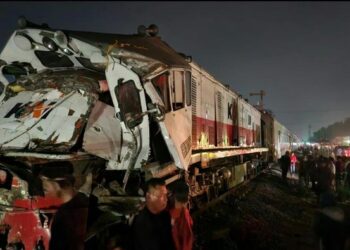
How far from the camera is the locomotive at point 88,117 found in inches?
229

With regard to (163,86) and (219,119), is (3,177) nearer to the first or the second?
(163,86)

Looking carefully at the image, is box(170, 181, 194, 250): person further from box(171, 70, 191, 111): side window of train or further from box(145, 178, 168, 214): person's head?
box(171, 70, 191, 111): side window of train

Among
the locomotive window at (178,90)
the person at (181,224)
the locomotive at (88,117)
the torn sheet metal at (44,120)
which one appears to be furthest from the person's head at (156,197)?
the locomotive window at (178,90)

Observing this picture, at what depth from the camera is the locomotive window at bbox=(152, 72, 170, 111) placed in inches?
270

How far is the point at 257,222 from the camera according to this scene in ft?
35.4

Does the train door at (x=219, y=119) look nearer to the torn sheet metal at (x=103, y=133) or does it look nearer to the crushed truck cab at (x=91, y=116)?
the crushed truck cab at (x=91, y=116)

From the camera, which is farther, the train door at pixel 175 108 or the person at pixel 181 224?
the train door at pixel 175 108

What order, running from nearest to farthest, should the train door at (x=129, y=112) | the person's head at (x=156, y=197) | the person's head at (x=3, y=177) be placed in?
the person's head at (x=156, y=197), the person's head at (x=3, y=177), the train door at (x=129, y=112)

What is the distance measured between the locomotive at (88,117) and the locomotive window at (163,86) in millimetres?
16

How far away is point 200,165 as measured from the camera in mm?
10641

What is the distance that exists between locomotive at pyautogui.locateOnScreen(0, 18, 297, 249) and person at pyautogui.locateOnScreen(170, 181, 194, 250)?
1480 millimetres

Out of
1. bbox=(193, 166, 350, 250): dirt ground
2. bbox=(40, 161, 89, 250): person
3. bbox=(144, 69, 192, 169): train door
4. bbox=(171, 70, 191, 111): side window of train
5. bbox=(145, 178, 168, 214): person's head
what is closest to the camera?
bbox=(40, 161, 89, 250): person

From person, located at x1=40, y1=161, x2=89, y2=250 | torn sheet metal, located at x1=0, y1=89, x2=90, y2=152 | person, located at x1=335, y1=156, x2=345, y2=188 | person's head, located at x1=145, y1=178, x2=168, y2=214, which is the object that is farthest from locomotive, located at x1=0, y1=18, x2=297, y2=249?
person, located at x1=335, y1=156, x2=345, y2=188

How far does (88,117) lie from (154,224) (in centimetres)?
264
